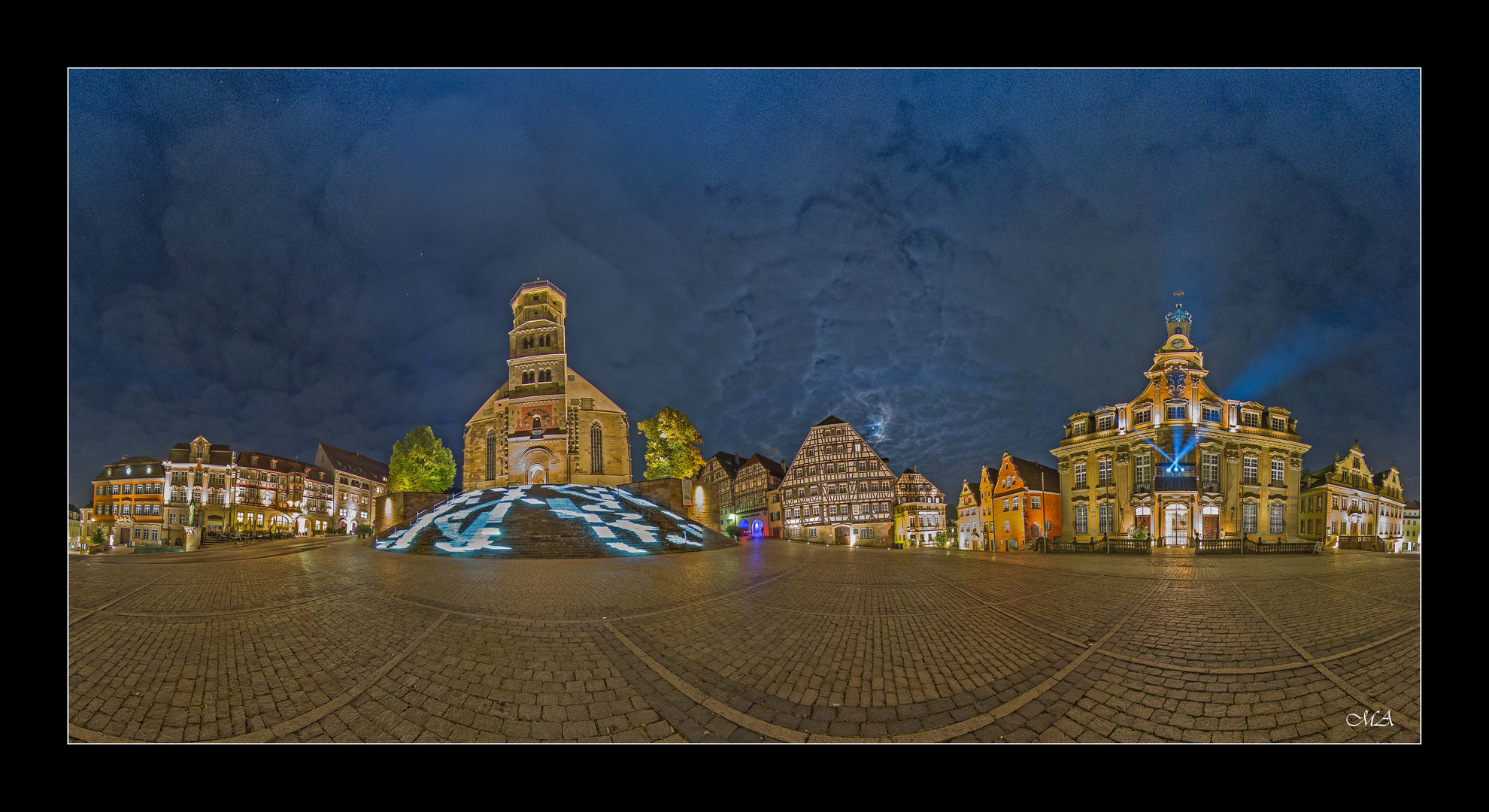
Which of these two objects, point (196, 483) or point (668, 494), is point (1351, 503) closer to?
point (668, 494)

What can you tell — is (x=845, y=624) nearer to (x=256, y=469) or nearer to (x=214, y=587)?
(x=214, y=587)

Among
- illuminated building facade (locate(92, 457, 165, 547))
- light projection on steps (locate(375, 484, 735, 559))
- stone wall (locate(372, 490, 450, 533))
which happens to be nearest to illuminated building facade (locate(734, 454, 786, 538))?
light projection on steps (locate(375, 484, 735, 559))

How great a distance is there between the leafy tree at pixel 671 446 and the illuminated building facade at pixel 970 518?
66.9 feet

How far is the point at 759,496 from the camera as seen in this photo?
115ft

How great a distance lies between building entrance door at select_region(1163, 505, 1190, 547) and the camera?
43.4 ft

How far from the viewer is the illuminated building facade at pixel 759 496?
3303cm

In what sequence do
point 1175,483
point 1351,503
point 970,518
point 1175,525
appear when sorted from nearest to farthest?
point 1351,503 → point 1175,483 → point 1175,525 → point 970,518

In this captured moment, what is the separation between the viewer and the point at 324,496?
19844 mm

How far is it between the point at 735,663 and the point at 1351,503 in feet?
47.7
